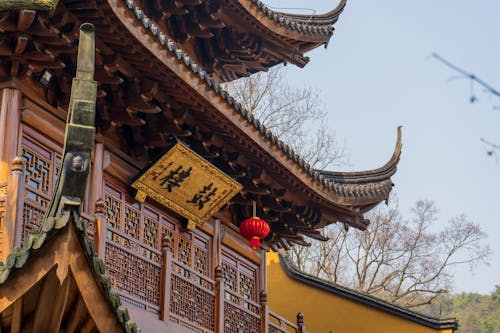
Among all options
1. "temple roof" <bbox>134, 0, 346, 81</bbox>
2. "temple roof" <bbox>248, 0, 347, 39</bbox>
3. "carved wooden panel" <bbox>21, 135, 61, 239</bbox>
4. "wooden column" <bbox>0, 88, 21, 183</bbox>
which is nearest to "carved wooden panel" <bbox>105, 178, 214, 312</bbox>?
"carved wooden panel" <bbox>21, 135, 61, 239</bbox>

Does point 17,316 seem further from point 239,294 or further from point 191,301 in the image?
point 239,294

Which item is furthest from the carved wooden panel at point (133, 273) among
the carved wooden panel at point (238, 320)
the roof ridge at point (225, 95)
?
the roof ridge at point (225, 95)

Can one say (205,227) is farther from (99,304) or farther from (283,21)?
(99,304)

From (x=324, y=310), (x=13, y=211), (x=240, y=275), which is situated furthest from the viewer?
(x=324, y=310)

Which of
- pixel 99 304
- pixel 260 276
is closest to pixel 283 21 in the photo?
pixel 260 276

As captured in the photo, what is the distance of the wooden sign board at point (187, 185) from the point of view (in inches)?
377

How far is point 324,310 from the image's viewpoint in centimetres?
1439

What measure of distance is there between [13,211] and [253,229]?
4.30 metres

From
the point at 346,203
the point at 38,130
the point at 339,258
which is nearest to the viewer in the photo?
the point at 38,130

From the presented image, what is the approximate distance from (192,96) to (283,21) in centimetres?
357

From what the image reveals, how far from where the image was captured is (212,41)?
12.2 meters

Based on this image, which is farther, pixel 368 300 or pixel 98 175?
pixel 368 300

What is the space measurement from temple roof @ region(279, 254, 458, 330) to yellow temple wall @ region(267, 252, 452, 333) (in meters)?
0.06

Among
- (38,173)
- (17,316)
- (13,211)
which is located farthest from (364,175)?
(17,316)
